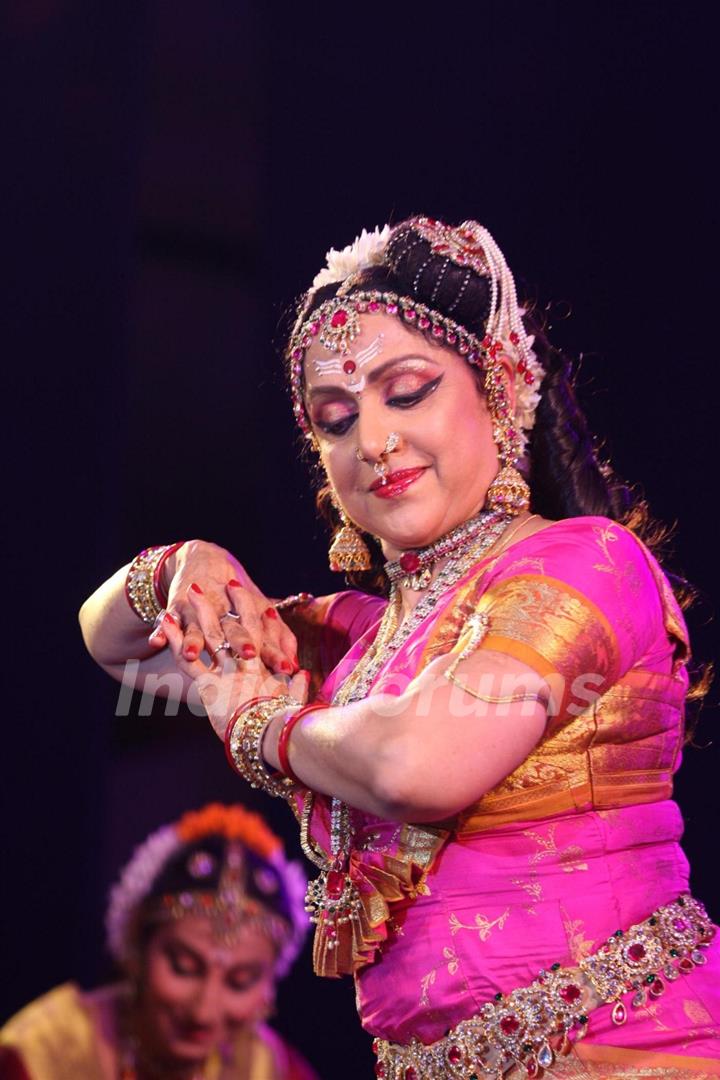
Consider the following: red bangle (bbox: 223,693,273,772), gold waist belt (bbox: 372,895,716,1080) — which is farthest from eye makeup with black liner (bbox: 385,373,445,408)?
gold waist belt (bbox: 372,895,716,1080)

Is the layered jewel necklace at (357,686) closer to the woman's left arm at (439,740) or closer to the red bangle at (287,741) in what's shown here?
the red bangle at (287,741)

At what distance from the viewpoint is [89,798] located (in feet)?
9.42

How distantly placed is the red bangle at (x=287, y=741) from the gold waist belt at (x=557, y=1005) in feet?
1.19

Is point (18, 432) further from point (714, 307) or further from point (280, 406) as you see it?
point (714, 307)

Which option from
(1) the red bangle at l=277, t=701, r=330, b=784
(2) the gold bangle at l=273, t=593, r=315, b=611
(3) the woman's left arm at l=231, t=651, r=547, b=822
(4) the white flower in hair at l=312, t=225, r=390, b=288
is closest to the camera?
(3) the woman's left arm at l=231, t=651, r=547, b=822

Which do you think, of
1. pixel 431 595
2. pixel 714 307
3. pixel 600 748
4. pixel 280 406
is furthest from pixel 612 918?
pixel 280 406

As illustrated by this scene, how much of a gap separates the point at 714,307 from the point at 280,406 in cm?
106

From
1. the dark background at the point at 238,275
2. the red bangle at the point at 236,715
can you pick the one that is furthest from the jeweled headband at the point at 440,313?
the dark background at the point at 238,275

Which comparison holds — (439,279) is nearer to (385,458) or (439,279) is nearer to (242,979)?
(385,458)

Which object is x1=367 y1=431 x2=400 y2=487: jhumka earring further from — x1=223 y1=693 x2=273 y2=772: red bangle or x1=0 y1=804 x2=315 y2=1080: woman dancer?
x1=0 y1=804 x2=315 y2=1080: woman dancer

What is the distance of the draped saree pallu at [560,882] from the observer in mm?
1460

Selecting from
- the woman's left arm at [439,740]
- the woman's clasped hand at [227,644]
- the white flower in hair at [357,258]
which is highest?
the white flower in hair at [357,258]

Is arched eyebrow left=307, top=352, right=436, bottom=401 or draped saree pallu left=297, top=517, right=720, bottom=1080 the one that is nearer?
draped saree pallu left=297, top=517, right=720, bottom=1080

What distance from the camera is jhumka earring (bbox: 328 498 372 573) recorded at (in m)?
2.11
